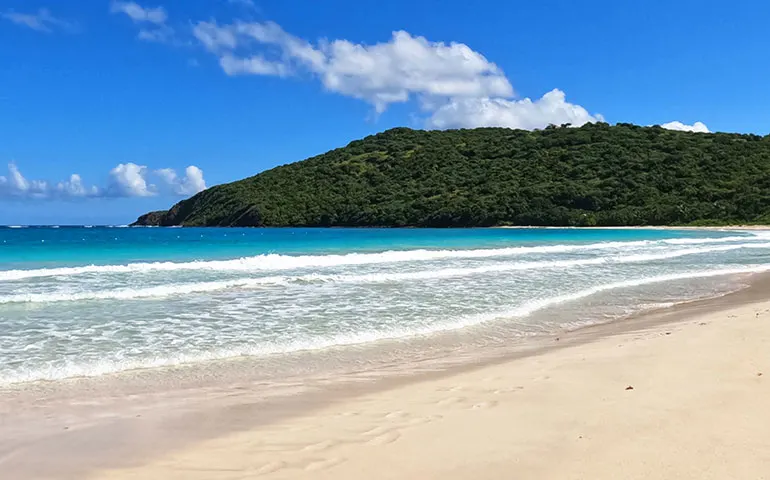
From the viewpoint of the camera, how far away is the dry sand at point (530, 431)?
12.7 ft

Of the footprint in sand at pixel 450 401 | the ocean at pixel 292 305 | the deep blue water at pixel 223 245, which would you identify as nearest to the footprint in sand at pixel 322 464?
the footprint in sand at pixel 450 401

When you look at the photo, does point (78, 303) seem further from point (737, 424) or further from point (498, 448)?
point (737, 424)

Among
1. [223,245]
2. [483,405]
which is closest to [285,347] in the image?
[483,405]

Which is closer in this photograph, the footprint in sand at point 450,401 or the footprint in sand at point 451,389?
the footprint in sand at point 450,401

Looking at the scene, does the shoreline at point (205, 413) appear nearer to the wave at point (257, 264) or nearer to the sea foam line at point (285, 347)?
the sea foam line at point (285, 347)

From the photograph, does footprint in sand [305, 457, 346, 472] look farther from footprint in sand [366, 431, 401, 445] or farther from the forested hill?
the forested hill

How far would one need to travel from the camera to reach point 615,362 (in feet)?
23.0

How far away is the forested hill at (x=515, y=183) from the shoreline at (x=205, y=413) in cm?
7876

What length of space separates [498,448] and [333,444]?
1.21m

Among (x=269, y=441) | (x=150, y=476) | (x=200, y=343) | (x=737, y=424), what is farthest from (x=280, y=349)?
(x=737, y=424)

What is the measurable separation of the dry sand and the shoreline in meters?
0.16

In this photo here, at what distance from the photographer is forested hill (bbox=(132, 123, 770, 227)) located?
82.2 metres

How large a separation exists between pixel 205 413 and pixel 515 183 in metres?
95.9

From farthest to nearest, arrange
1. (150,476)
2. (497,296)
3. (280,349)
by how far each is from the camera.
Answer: (497,296)
(280,349)
(150,476)
